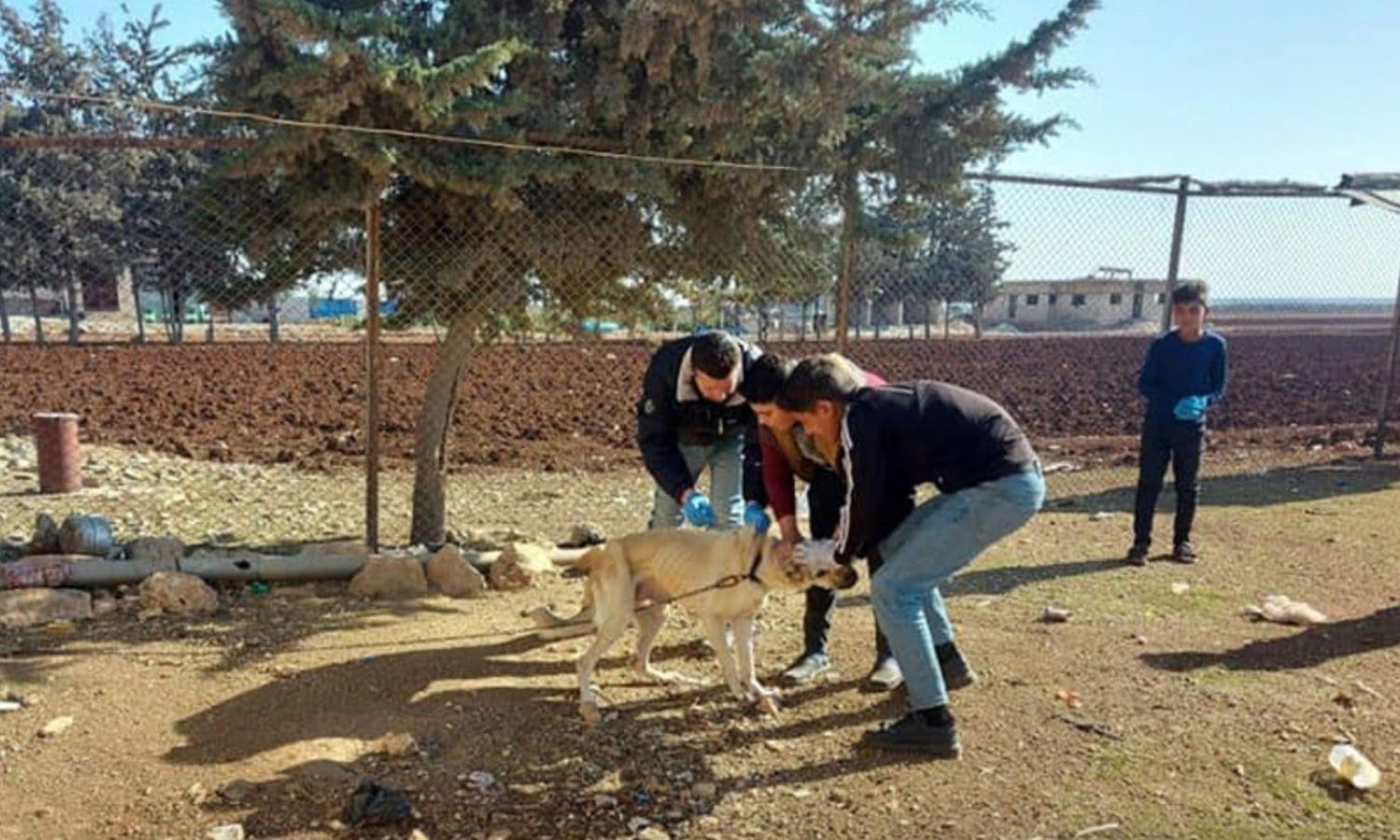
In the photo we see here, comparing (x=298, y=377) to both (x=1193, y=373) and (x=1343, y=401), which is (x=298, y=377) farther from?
(x=1343, y=401)

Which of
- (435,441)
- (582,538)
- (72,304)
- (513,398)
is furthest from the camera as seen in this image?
(72,304)

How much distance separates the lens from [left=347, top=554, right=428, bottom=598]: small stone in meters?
5.91

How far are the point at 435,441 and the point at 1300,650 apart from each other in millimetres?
5343

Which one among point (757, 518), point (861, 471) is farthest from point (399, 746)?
point (861, 471)

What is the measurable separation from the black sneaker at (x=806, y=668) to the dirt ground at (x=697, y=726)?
0.08 metres

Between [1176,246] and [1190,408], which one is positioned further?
[1176,246]

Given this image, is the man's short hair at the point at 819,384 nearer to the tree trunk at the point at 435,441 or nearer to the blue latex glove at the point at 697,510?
the blue latex glove at the point at 697,510

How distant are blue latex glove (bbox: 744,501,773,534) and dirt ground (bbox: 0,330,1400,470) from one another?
5066 mm

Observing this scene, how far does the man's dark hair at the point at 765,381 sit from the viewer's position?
3.83m

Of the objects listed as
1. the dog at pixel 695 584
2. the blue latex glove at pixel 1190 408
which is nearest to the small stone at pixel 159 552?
the dog at pixel 695 584

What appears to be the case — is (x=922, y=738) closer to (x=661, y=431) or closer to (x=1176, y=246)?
(x=661, y=431)

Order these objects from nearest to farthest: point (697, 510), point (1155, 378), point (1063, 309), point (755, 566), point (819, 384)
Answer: point (819, 384) → point (755, 566) → point (697, 510) → point (1155, 378) → point (1063, 309)

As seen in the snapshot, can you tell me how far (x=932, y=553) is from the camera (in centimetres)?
358

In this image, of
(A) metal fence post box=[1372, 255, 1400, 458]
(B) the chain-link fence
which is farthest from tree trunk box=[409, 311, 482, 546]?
(A) metal fence post box=[1372, 255, 1400, 458]
